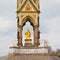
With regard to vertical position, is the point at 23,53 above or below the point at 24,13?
below

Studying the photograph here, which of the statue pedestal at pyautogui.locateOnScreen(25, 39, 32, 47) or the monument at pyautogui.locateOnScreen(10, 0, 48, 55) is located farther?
the monument at pyautogui.locateOnScreen(10, 0, 48, 55)

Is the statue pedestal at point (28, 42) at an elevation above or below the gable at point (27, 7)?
below

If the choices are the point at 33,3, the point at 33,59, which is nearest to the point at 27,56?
the point at 33,59

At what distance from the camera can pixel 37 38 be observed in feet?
151

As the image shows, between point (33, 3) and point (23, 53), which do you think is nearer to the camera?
point (23, 53)

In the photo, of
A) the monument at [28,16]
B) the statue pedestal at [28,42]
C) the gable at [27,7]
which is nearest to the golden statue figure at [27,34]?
the monument at [28,16]

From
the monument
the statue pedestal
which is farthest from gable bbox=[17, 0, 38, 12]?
the statue pedestal

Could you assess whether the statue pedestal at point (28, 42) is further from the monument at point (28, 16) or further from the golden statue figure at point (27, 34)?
the monument at point (28, 16)

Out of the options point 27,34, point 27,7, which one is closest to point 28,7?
point 27,7

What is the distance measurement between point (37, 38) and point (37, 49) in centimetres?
282

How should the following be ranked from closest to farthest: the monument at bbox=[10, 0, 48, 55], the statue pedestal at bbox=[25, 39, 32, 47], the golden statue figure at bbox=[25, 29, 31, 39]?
the statue pedestal at bbox=[25, 39, 32, 47] → the golden statue figure at bbox=[25, 29, 31, 39] → the monument at bbox=[10, 0, 48, 55]

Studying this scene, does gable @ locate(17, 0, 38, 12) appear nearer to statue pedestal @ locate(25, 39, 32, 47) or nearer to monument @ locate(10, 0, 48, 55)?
monument @ locate(10, 0, 48, 55)

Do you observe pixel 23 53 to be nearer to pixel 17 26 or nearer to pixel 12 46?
pixel 12 46

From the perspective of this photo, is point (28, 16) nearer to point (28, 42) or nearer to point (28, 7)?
point (28, 7)
